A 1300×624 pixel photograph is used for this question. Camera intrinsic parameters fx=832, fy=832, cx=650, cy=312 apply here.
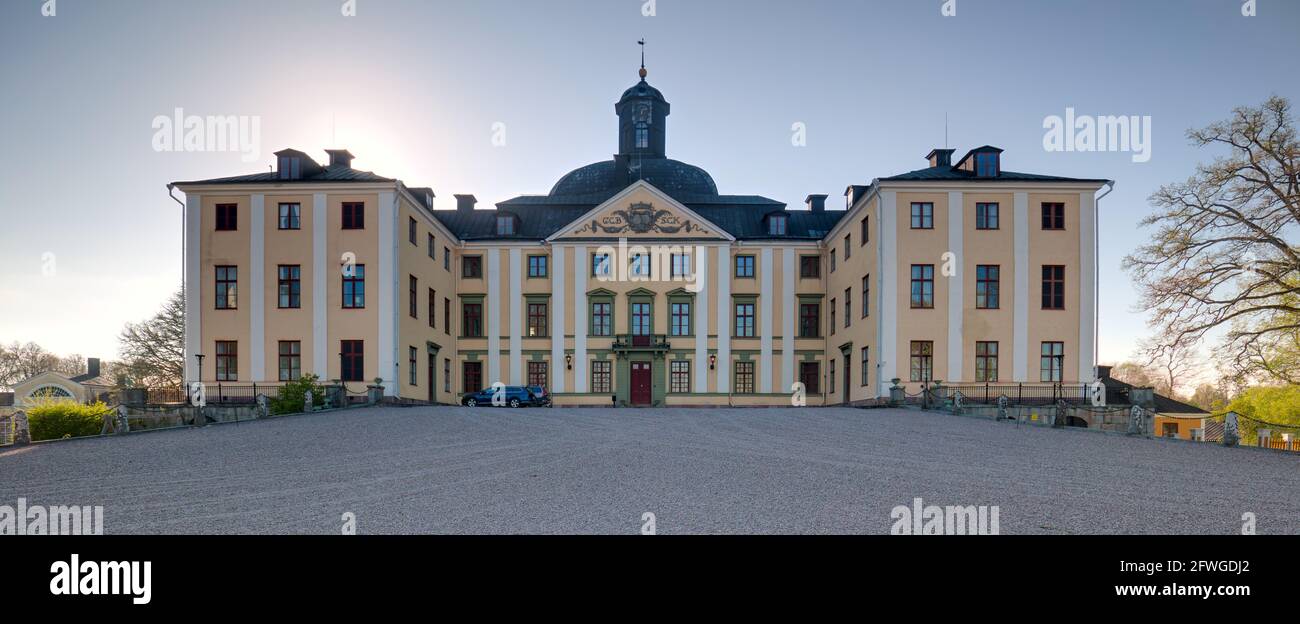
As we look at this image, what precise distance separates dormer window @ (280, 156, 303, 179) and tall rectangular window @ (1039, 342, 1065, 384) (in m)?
30.2

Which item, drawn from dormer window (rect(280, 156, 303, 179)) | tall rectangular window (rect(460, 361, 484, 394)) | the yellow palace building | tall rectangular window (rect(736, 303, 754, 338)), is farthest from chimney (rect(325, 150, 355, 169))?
tall rectangular window (rect(736, 303, 754, 338))

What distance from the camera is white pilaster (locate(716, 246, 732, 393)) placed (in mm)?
41219

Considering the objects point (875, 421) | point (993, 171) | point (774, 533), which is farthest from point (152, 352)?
point (774, 533)

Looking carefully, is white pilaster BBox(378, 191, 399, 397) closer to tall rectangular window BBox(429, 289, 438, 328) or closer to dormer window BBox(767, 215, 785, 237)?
tall rectangular window BBox(429, 289, 438, 328)

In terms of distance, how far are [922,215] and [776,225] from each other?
36.6 feet

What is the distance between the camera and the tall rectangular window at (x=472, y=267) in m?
42.1

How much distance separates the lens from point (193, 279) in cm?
3319

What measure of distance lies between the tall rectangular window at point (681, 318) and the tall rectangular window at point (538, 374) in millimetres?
6698

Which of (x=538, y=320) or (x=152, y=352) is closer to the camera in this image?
(x=538, y=320)

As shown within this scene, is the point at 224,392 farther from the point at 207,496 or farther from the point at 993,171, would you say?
the point at 993,171

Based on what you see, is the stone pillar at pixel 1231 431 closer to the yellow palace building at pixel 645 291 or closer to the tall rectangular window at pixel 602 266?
the yellow palace building at pixel 645 291

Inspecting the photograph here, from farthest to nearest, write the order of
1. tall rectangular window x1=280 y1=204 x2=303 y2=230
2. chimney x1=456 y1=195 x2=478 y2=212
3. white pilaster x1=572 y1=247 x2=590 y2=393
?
chimney x1=456 y1=195 x2=478 y2=212 < white pilaster x1=572 y1=247 x2=590 y2=393 < tall rectangular window x1=280 y1=204 x2=303 y2=230
